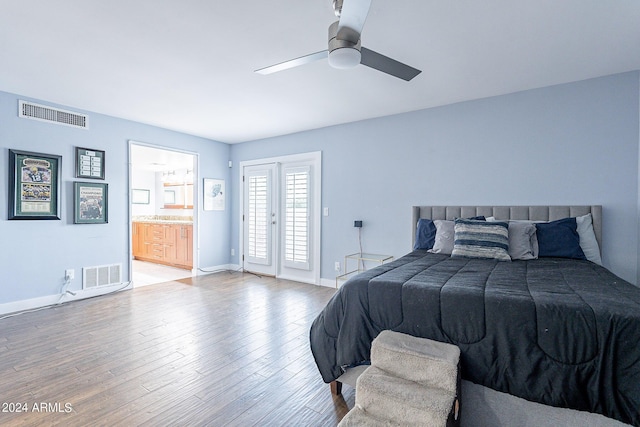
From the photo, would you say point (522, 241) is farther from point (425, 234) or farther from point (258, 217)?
point (258, 217)

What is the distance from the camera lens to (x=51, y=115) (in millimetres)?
3904

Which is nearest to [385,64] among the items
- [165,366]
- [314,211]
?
[165,366]

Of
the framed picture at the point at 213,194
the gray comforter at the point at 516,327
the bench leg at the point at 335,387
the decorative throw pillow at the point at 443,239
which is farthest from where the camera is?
the framed picture at the point at 213,194

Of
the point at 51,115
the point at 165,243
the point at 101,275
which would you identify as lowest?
the point at 101,275

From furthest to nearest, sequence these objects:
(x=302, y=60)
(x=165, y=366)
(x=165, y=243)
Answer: (x=165, y=243)
(x=165, y=366)
(x=302, y=60)

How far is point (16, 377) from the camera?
87.5 inches

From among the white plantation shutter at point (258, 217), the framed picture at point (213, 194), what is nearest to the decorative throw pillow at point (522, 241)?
the white plantation shutter at point (258, 217)

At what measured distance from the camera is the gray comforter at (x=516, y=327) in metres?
1.32

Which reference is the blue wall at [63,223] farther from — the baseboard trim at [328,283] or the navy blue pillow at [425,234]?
the navy blue pillow at [425,234]

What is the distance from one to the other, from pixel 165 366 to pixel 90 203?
2972 millimetres

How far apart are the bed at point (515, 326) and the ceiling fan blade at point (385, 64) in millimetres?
1465

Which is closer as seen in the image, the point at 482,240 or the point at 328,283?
the point at 482,240

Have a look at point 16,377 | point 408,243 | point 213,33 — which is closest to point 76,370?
point 16,377

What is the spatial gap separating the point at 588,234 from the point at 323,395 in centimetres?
291
